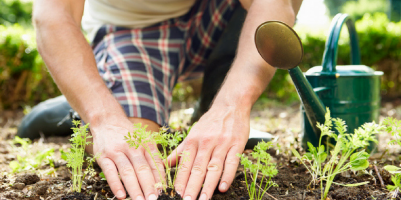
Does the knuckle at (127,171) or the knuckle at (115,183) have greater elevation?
the knuckle at (127,171)

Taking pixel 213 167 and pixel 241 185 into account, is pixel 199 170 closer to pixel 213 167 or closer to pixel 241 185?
pixel 213 167

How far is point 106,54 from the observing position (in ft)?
7.97

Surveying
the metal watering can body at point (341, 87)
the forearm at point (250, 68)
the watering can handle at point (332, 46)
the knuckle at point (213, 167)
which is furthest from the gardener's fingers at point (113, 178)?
the watering can handle at point (332, 46)

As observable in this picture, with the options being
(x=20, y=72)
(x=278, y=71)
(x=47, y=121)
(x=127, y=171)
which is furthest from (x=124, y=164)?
(x=278, y=71)

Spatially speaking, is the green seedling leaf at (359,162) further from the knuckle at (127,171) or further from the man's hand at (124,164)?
the knuckle at (127,171)

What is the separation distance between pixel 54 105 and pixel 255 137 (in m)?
Answer: 1.83

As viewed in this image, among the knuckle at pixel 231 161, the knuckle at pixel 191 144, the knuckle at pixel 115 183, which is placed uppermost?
the knuckle at pixel 191 144

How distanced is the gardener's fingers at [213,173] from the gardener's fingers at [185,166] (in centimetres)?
8

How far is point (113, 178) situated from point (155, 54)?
4.57ft

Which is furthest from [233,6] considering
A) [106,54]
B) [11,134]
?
[11,134]

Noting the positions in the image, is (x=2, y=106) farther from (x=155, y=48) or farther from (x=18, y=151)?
(x=155, y=48)

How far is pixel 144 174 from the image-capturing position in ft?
4.17

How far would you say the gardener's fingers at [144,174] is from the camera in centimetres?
122

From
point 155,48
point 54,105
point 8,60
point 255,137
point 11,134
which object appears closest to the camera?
point 255,137
